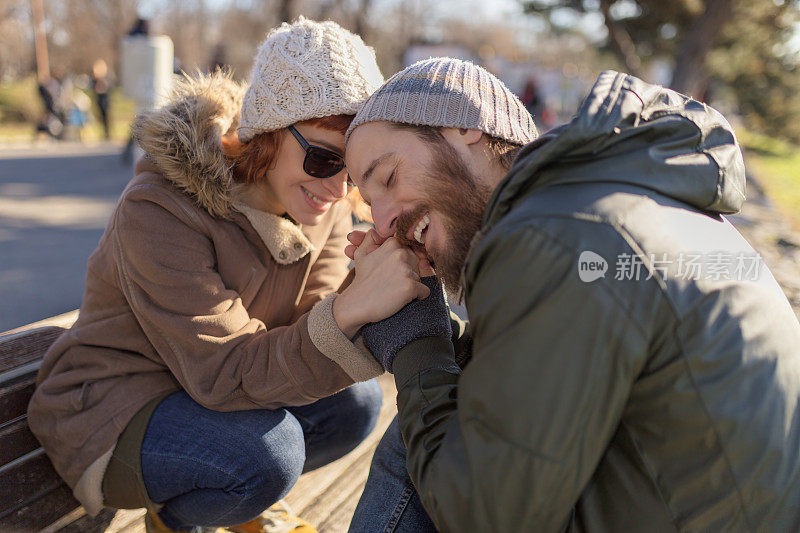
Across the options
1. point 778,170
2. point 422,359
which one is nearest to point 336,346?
point 422,359

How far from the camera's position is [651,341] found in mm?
1069

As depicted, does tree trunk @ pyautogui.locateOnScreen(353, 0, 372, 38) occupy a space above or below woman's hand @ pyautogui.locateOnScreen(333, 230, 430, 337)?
below

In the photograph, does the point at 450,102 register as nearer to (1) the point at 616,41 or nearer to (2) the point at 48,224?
(2) the point at 48,224

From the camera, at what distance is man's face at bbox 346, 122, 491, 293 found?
1504 millimetres

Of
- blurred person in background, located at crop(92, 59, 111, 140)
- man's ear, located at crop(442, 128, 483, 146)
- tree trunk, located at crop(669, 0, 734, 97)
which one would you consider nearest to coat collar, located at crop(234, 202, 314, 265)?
man's ear, located at crop(442, 128, 483, 146)

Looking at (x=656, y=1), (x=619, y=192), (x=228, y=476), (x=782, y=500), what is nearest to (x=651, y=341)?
(x=619, y=192)

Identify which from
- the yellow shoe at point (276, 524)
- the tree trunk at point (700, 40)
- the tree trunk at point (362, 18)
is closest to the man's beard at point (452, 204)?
the yellow shoe at point (276, 524)

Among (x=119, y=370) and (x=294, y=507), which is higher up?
(x=119, y=370)

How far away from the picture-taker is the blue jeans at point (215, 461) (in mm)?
1820

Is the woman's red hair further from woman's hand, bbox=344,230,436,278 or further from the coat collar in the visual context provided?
woman's hand, bbox=344,230,436,278

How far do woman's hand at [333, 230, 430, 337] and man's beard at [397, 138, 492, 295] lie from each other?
0.14 meters

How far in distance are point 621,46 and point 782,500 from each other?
47.8 feet

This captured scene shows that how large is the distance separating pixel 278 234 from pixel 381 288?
1.68ft

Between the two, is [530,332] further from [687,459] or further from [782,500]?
[782,500]
